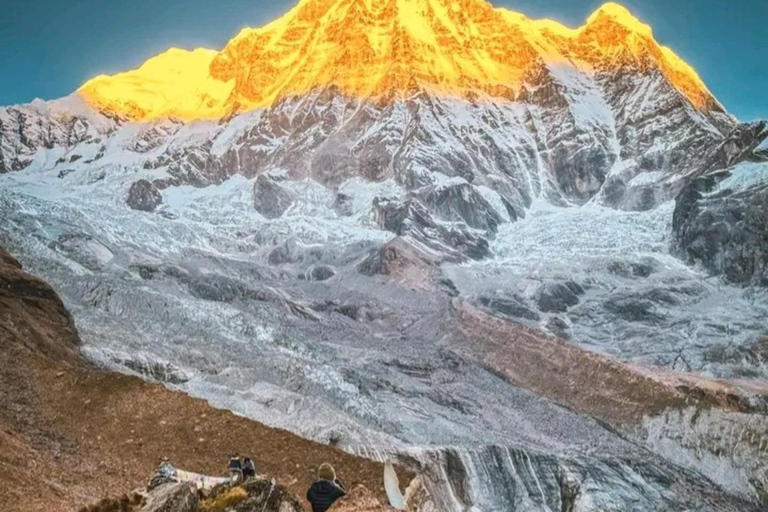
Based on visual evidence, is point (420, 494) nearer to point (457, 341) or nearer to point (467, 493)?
point (467, 493)

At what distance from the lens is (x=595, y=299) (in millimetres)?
155500

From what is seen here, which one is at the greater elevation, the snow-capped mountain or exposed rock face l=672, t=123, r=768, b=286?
exposed rock face l=672, t=123, r=768, b=286

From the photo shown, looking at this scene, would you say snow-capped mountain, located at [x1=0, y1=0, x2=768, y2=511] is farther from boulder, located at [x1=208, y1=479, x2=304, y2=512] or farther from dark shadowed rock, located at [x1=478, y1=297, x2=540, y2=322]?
boulder, located at [x1=208, y1=479, x2=304, y2=512]

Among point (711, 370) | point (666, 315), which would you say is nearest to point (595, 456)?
point (711, 370)

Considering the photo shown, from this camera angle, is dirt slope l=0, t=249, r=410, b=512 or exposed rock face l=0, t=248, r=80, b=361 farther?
exposed rock face l=0, t=248, r=80, b=361

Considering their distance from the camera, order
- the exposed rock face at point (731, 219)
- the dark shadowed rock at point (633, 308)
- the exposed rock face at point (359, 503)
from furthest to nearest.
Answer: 1. the exposed rock face at point (731, 219)
2. the dark shadowed rock at point (633, 308)
3. the exposed rock face at point (359, 503)

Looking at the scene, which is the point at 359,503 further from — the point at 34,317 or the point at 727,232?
the point at 727,232

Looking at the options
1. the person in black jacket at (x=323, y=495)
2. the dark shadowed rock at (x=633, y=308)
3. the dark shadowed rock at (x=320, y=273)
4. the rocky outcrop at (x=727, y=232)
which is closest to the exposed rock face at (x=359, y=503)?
the person in black jacket at (x=323, y=495)

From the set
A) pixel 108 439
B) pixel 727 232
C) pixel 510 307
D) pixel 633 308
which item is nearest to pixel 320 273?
pixel 510 307

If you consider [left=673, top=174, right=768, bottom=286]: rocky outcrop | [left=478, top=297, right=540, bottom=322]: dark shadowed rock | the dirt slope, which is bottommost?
the dirt slope

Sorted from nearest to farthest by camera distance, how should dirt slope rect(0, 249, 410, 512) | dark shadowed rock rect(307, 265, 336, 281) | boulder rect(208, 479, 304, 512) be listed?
boulder rect(208, 479, 304, 512)
dirt slope rect(0, 249, 410, 512)
dark shadowed rock rect(307, 265, 336, 281)

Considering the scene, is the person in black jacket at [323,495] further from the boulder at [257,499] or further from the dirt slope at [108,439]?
the dirt slope at [108,439]

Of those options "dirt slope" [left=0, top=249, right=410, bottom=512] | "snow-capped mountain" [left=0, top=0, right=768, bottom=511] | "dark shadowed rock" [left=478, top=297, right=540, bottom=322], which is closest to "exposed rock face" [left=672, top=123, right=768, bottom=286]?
"snow-capped mountain" [left=0, top=0, right=768, bottom=511]

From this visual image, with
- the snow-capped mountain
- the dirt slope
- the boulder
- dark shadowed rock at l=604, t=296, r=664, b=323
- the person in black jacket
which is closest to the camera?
the boulder
